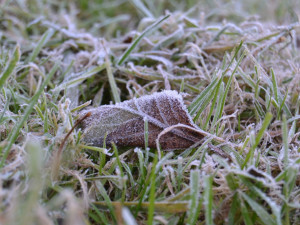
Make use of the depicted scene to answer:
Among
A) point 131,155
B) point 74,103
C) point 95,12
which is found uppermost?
point 95,12

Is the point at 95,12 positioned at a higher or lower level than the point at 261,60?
higher

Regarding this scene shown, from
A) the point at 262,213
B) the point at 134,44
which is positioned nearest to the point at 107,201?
the point at 262,213

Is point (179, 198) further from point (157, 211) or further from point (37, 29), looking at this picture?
point (37, 29)

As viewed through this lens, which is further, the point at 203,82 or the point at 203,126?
the point at 203,82

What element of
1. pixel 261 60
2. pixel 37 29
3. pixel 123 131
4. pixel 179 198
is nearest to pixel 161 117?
pixel 123 131

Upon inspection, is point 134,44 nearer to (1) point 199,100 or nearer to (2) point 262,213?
(1) point 199,100

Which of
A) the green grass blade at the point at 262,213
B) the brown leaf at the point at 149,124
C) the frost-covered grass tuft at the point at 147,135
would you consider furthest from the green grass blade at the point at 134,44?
the green grass blade at the point at 262,213

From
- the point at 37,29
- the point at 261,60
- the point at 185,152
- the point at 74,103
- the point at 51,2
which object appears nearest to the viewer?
the point at 185,152
